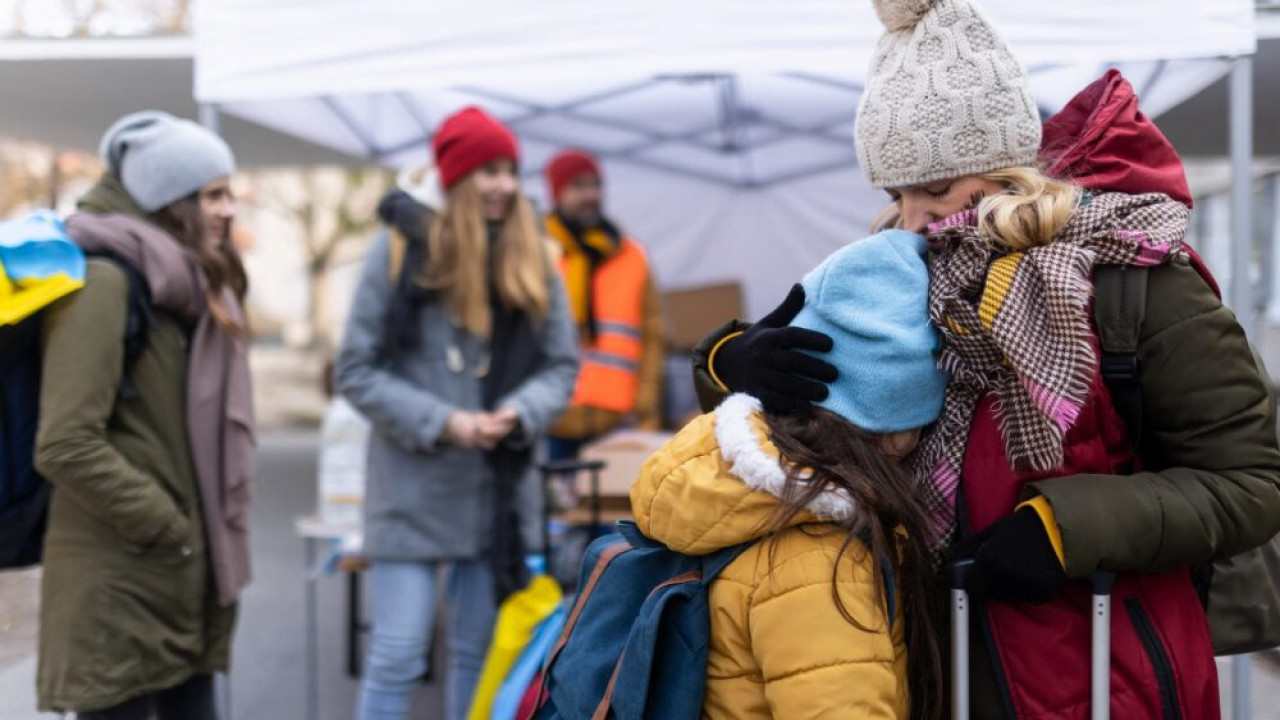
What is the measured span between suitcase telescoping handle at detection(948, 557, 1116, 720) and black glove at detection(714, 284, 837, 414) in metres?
0.29

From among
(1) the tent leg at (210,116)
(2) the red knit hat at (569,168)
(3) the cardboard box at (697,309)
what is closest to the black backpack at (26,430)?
(1) the tent leg at (210,116)

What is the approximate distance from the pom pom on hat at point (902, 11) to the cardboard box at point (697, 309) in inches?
207

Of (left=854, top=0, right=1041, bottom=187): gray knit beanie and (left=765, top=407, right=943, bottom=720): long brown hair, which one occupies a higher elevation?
(left=854, top=0, right=1041, bottom=187): gray knit beanie

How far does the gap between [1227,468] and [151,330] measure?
2234mm

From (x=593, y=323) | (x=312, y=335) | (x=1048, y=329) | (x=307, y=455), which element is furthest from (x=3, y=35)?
(x=312, y=335)

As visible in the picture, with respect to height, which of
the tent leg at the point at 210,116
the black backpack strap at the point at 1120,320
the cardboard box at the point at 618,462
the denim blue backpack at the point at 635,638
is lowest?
the cardboard box at the point at 618,462

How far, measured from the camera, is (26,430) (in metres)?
2.60

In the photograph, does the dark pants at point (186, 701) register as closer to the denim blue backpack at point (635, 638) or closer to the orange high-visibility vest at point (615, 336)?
the denim blue backpack at point (635, 638)

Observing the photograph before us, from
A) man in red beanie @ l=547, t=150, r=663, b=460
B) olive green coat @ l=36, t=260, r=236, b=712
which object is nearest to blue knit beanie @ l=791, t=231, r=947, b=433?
olive green coat @ l=36, t=260, r=236, b=712

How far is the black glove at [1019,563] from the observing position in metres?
1.42

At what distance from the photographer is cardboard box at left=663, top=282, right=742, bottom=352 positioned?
7008 mm

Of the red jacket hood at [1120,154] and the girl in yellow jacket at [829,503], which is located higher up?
the red jacket hood at [1120,154]

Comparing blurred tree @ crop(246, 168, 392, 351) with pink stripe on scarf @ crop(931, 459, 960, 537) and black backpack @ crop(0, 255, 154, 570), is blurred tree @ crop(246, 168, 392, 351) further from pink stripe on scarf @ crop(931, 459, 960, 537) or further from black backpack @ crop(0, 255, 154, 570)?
pink stripe on scarf @ crop(931, 459, 960, 537)

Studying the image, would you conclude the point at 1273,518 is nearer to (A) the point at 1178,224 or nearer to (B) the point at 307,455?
(A) the point at 1178,224
